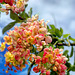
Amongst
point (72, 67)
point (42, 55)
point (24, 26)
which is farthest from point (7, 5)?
point (72, 67)

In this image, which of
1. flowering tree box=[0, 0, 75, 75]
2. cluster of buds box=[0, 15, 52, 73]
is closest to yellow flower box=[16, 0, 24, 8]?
flowering tree box=[0, 0, 75, 75]

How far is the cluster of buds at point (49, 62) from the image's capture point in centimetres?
46

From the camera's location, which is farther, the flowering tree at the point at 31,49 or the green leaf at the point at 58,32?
the green leaf at the point at 58,32

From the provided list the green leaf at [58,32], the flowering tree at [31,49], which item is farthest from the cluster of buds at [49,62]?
the green leaf at [58,32]

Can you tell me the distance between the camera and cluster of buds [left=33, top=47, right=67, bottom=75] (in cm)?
46

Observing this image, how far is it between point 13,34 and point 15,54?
7 cm

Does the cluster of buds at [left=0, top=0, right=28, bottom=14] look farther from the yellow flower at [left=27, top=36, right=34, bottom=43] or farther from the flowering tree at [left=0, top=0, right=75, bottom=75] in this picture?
the yellow flower at [left=27, top=36, right=34, bottom=43]

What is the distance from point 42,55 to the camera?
49cm

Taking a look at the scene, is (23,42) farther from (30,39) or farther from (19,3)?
(19,3)

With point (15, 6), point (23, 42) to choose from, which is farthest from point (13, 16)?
point (23, 42)

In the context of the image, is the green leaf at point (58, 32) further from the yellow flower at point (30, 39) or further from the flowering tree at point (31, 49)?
the yellow flower at point (30, 39)

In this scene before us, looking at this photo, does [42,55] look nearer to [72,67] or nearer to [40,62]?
[40,62]

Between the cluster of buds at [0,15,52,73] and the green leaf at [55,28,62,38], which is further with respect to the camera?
the green leaf at [55,28,62,38]

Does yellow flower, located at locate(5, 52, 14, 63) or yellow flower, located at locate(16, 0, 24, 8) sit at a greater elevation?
yellow flower, located at locate(16, 0, 24, 8)
